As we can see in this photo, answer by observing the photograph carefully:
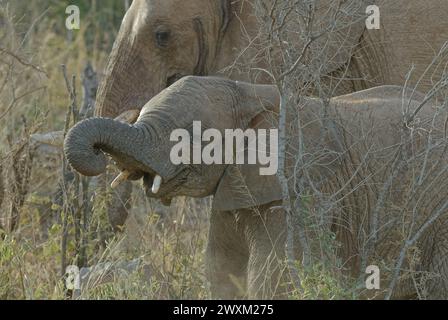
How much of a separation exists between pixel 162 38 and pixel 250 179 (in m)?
1.53

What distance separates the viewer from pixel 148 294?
616 centimetres

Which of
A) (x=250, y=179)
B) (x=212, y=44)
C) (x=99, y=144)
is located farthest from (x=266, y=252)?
(x=212, y=44)

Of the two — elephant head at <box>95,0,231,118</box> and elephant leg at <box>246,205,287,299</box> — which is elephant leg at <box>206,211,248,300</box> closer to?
elephant leg at <box>246,205,287,299</box>

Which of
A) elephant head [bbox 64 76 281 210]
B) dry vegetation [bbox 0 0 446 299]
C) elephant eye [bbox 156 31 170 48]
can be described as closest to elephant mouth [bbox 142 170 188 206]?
elephant head [bbox 64 76 281 210]

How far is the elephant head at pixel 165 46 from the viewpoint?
7.64 meters

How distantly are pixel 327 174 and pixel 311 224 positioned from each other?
339mm

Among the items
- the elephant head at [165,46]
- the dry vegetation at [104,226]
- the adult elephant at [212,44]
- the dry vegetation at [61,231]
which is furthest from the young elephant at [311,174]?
the elephant head at [165,46]

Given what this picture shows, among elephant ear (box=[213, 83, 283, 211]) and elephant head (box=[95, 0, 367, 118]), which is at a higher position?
elephant head (box=[95, 0, 367, 118])

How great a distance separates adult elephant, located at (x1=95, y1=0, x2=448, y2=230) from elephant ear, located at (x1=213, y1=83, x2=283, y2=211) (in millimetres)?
1274

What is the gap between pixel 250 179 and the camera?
20.7 feet

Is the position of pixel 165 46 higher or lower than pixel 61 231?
higher

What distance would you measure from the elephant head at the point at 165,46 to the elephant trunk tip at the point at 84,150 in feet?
5.80

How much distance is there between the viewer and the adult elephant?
7.64 meters

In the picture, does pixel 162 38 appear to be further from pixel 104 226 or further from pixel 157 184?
pixel 157 184
